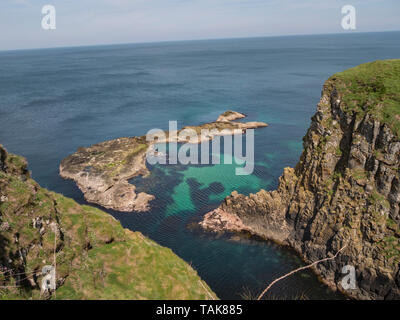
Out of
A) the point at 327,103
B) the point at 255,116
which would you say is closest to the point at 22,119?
the point at 255,116

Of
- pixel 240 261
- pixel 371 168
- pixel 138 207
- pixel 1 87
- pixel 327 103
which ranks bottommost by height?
pixel 240 261

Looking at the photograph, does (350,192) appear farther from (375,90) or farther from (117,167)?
(117,167)

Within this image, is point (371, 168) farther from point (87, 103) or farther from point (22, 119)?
point (87, 103)

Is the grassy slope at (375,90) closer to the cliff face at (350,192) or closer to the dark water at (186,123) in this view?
the cliff face at (350,192)

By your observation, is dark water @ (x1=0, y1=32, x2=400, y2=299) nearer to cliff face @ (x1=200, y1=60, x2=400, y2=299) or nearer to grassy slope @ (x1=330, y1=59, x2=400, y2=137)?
cliff face @ (x1=200, y1=60, x2=400, y2=299)

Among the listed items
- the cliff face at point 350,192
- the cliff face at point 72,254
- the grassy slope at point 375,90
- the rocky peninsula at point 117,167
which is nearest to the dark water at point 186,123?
the rocky peninsula at point 117,167
